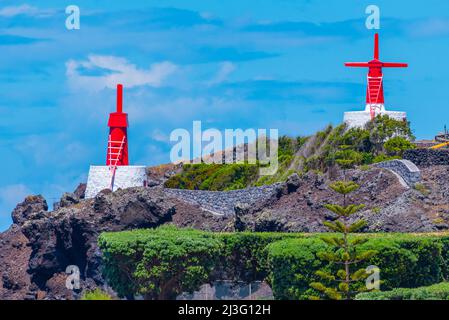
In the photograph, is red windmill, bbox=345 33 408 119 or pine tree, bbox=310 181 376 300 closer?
pine tree, bbox=310 181 376 300

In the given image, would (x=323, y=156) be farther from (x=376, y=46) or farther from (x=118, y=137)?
(x=118, y=137)

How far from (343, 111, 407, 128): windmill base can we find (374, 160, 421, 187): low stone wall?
14739 mm

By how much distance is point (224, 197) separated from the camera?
7975 centimetres

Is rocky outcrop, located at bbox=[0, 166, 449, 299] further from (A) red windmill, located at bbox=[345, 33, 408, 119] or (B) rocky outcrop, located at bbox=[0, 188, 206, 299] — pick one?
(A) red windmill, located at bbox=[345, 33, 408, 119]

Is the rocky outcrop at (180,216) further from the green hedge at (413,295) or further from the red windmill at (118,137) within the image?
the green hedge at (413,295)

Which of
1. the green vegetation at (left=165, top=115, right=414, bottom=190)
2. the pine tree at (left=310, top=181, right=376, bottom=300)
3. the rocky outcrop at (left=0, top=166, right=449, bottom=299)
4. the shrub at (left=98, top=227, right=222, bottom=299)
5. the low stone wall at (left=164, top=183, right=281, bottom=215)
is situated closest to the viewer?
the pine tree at (left=310, top=181, right=376, bottom=300)

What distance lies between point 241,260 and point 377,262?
27.4 feet

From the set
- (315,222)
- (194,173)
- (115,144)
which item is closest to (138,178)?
(115,144)

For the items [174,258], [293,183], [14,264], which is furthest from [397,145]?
[174,258]

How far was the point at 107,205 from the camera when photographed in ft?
248

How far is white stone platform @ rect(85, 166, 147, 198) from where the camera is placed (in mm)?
80000

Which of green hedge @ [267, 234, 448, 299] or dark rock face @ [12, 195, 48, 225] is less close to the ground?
dark rock face @ [12, 195, 48, 225]

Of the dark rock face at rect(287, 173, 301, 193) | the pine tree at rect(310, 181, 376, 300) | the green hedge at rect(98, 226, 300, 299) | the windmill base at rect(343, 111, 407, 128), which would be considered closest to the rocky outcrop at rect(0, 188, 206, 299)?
the dark rock face at rect(287, 173, 301, 193)

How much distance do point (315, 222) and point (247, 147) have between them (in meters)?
44.8
